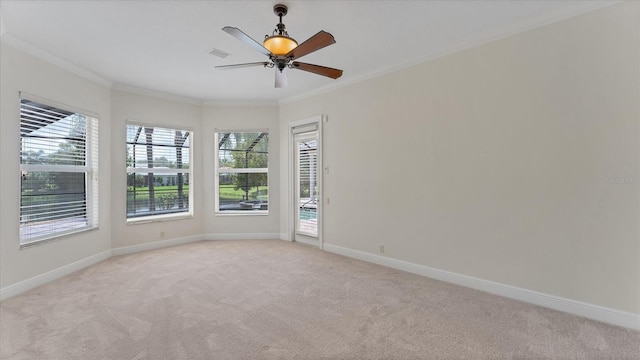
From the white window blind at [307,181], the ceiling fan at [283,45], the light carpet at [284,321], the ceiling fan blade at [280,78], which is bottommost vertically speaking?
the light carpet at [284,321]

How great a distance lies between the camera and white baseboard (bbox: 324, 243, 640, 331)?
261 cm

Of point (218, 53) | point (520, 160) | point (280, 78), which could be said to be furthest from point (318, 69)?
point (520, 160)

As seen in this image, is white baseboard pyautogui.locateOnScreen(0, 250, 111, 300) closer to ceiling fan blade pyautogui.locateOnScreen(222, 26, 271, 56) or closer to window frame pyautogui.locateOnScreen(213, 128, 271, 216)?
window frame pyautogui.locateOnScreen(213, 128, 271, 216)

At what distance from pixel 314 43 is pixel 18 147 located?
361 cm

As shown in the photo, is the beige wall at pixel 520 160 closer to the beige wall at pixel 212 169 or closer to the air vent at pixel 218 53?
the air vent at pixel 218 53

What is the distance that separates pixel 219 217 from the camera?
19.9ft

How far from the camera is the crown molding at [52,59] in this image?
330 cm

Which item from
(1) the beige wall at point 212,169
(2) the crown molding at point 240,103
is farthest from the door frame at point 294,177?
(2) the crown molding at point 240,103

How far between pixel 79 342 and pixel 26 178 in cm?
238

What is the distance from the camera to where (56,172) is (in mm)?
3973

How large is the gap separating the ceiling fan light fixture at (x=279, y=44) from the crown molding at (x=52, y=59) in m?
2.95

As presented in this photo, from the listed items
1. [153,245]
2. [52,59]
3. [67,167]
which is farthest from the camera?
[153,245]

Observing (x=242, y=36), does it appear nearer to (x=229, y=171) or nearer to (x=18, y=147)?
(x=18, y=147)

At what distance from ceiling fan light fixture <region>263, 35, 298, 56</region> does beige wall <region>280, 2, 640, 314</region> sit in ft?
6.91
